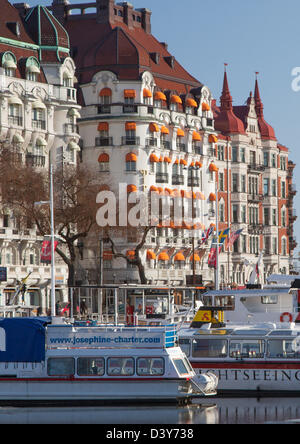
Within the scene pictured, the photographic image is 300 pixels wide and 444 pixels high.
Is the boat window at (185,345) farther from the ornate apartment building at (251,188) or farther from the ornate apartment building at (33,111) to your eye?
the ornate apartment building at (251,188)

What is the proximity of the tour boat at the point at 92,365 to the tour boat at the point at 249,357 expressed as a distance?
3.78 meters

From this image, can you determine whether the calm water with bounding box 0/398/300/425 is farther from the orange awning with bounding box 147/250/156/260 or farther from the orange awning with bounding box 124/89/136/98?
the orange awning with bounding box 124/89/136/98

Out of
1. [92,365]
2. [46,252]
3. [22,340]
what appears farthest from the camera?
[46,252]

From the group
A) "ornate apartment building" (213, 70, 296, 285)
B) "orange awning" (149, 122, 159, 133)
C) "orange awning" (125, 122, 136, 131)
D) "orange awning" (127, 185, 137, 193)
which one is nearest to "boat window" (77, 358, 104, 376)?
"orange awning" (127, 185, 137, 193)

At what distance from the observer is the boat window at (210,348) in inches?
2121

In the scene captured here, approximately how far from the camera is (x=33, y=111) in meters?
110

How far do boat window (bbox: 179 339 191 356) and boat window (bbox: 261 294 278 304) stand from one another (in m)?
Result: 9.80

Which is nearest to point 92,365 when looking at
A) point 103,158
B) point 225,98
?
point 103,158

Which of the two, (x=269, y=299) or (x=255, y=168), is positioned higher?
(x=255, y=168)

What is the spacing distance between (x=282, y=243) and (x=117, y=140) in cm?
3846

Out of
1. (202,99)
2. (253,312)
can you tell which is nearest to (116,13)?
(202,99)

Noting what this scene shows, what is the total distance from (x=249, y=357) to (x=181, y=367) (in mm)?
5448

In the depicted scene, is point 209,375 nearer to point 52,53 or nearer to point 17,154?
point 17,154

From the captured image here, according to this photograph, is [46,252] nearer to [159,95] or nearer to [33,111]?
[33,111]
